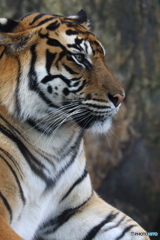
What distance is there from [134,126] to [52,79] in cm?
316

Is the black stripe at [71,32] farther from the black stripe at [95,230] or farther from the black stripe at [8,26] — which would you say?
the black stripe at [95,230]

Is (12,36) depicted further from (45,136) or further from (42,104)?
(45,136)

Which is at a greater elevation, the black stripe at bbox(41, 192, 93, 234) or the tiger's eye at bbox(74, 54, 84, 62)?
the tiger's eye at bbox(74, 54, 84, 62)

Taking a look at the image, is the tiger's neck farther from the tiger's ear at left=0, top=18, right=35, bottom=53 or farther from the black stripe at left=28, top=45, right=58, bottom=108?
the tiger's ear at left=0, top=18, right=35, bottom=53

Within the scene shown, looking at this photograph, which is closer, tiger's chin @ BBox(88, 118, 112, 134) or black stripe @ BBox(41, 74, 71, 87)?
black stripe @ BBox(41, 74, 71, 87)

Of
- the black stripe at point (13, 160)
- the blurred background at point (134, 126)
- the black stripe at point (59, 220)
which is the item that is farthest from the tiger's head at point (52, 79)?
the blurred background at point (134, 126)

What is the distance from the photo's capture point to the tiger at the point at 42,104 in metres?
2.49

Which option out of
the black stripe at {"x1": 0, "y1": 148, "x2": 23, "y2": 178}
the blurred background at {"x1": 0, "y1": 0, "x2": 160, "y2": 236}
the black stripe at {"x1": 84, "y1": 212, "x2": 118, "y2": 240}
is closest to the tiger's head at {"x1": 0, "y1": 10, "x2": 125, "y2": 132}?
the black stripe at {"x1": 0, "y1": 148, "x2": 23, "y2": 178}

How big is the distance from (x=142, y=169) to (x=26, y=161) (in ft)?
10.2

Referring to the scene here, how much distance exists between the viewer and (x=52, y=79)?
249cm

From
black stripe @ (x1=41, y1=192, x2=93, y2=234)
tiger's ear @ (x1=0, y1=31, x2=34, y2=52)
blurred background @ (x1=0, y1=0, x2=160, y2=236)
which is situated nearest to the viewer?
tiger's ear @ (x1=0, y1=31, x2=34, y2=52)

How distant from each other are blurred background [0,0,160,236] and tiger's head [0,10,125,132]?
2.85 meters

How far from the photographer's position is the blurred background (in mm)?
5410

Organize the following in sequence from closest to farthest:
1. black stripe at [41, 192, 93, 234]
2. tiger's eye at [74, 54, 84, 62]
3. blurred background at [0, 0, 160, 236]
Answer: tiger's eye at [74, 54, 84, 62], black stripe at [41, 192, 93, 234], blurred background at [0, 0, 160, 236]
